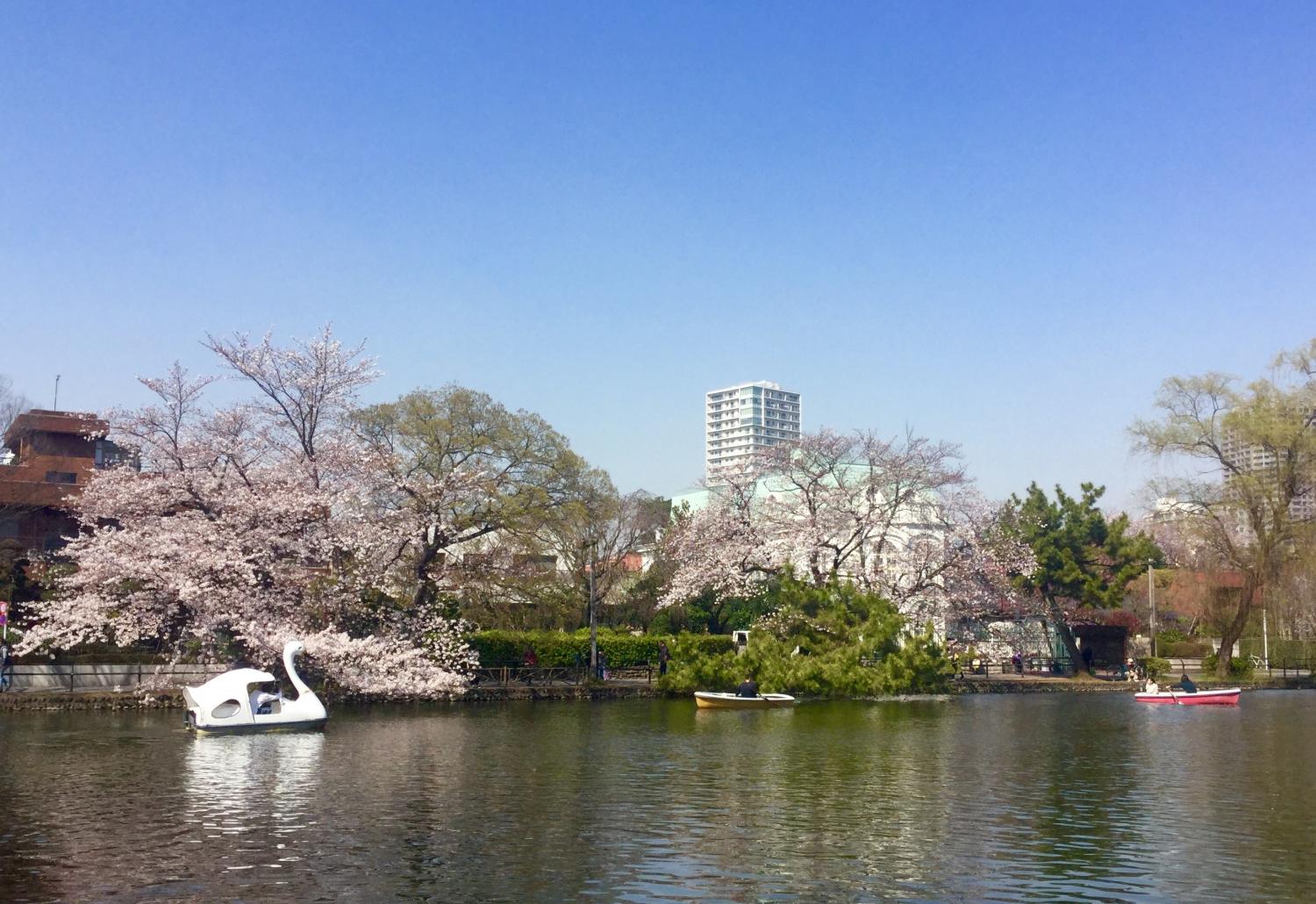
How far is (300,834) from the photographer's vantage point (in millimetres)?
16547

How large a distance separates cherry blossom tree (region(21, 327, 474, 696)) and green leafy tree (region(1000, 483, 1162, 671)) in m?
33.0

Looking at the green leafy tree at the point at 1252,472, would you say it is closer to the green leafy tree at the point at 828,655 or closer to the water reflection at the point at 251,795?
the green leafy tree at the point at 828,655

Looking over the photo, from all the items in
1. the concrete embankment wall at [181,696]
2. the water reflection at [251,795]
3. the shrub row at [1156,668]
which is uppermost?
the shrub row at [1156,668]

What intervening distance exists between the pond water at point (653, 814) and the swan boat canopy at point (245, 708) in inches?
34.9

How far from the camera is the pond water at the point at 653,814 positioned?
1374cm

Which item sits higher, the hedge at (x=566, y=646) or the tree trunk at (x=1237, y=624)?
the tree trunk at (x=1237, y=624)

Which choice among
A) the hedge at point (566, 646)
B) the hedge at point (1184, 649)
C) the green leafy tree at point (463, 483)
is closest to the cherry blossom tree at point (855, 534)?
the hedge at point (566, 646)

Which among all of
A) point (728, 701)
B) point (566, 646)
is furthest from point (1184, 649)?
point (728, 701)

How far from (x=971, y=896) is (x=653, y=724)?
74.2 feet

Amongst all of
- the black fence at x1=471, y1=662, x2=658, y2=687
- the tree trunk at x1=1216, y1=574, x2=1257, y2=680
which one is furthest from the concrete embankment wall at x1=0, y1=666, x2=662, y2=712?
the tree trunk at x1=1216, y1=574, x2=1257, y2=680

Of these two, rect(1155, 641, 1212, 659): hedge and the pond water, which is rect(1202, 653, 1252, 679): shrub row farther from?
the pond water

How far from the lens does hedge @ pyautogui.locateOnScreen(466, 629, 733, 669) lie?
48.3 meters

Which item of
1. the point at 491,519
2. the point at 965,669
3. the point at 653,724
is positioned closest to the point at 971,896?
the point at 653,724

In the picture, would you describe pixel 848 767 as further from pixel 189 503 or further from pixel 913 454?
pixel 913 454
